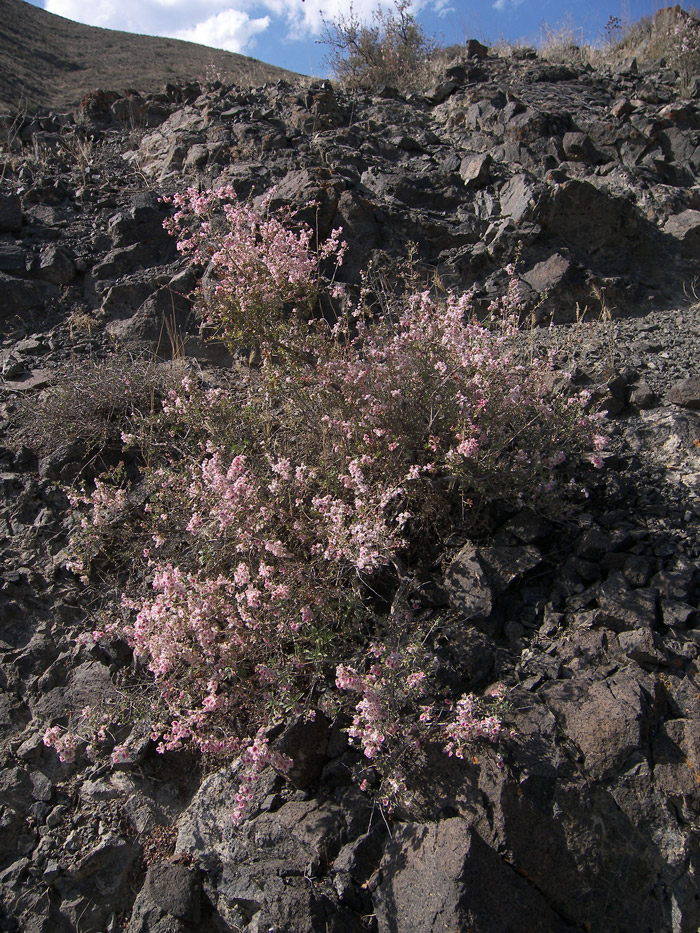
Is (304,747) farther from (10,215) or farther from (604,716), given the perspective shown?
(10,215)

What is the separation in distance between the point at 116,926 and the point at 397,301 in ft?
13.6

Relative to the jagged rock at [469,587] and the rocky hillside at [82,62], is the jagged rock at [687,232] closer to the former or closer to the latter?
the jagged rock at [469,587]

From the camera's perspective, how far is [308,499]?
3.37 m

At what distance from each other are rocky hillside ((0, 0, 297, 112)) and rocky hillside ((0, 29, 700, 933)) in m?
5.50

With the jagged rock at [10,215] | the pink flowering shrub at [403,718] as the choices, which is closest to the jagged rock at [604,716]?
the pink flowering shrub at [403,718]

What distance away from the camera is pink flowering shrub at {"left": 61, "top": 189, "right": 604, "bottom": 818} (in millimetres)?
2750

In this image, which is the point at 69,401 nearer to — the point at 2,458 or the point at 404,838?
the point at 2,458

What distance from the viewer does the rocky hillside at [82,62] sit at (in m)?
10.7

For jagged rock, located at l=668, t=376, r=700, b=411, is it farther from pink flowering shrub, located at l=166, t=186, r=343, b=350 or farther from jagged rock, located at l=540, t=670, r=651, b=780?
pink flowering shrub, located at l=166, t=186, r=343, b=350

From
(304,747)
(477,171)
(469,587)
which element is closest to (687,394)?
(469,587)

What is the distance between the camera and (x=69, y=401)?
4.44 m

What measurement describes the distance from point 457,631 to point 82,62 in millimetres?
14905

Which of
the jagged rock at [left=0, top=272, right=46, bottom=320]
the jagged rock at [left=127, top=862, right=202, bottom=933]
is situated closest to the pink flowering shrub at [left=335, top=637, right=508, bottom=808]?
the jagged rock at [left=127, top=862, right=202, bottom=933]

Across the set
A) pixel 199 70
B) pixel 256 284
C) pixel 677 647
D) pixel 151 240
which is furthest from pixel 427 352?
pixel 199 70
